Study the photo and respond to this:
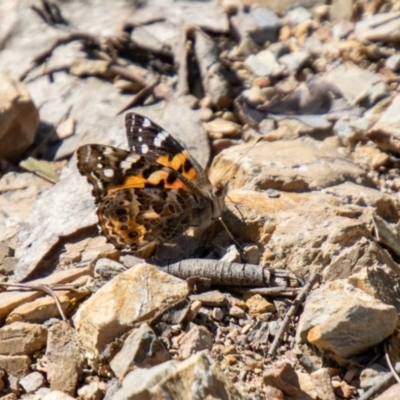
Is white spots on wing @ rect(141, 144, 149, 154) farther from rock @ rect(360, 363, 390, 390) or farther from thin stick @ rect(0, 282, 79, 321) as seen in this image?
rock @ rect(360, 363, 390, 390)

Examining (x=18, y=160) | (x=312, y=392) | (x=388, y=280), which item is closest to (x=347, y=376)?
(x=312, y=392)

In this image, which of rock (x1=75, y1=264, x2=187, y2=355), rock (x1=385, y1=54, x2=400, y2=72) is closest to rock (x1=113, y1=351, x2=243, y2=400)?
rock (x1=75, y1=264, x2=187, y2=355)

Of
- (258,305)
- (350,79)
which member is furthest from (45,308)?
(350,79)

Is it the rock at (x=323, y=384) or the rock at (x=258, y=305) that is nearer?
the rock at (x=323, y=384)

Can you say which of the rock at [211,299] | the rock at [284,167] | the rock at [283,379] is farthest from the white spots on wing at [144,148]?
the rock at [283,379]

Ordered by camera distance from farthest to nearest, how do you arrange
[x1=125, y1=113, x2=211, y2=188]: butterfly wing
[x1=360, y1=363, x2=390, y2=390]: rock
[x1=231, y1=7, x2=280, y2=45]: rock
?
[x1=231, y1=7, x2=280, y2=45]: rock < [x1=125, y1=113, x2=211, y2=188]: butterfly wing < [x1=360, y1=363, x2=390, y2=390]: rock

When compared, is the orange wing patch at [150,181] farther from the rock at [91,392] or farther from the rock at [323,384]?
the rock at [323,384]
